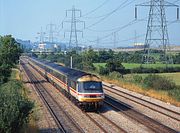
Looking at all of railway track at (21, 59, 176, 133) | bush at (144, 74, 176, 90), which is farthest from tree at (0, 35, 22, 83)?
railway track at (21, 59, 176, 133)

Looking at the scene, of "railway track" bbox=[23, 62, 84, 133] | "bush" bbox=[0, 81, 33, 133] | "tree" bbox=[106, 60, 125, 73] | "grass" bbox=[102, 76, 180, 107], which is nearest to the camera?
"bush" bbox=[0, 81, 33, 133]

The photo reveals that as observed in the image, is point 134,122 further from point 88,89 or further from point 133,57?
point 133,57

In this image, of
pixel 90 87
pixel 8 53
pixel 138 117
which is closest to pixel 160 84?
pixel 90 87


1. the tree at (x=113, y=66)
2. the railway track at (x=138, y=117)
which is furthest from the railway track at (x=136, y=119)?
the tree at (x=113, y=66)

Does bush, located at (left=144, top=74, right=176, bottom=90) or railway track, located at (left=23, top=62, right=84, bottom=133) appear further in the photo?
bush, located at (left=144, top=74, right=176, bottom=90)

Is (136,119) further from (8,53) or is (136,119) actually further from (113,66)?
(113,66)

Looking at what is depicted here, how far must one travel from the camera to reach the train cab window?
25984mm

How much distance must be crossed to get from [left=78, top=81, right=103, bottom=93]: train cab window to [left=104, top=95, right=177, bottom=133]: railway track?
2.36 metres

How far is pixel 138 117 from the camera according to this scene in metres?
24.3

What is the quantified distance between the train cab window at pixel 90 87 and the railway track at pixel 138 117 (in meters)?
2.36

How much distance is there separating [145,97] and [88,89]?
1110 centimetres

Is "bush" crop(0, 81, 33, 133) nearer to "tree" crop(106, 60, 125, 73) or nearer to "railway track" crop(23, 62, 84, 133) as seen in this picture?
"railway track" crop(23, 62, 84, 133)

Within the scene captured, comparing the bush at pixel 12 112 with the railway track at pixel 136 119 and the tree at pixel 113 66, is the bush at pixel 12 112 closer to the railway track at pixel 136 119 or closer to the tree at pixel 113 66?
the railway track at pixel 136 119

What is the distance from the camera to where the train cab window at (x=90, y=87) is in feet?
85.3
